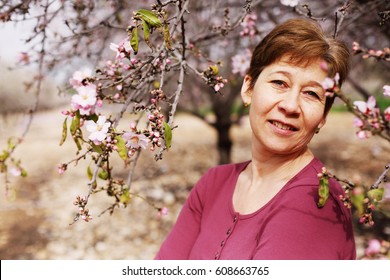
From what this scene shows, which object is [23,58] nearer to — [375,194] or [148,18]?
[148,18]

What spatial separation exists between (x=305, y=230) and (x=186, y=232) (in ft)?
2.02

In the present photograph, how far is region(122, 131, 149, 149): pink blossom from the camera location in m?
1.33

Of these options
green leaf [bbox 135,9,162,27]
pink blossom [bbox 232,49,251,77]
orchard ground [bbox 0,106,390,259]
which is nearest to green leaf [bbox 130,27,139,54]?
green leaf [bbox 135,9,162,27]

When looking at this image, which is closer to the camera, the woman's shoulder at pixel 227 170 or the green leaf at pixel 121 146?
the green leaf at pixel 121 146

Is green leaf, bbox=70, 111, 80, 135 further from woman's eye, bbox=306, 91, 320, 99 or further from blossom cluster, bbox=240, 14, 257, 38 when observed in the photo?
blossom cluster, bbox=240, 14, 257, 38

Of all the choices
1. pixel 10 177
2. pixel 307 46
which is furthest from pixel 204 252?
pixel 10 177

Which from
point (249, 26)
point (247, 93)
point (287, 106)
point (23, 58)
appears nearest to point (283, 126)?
point (287, 106)

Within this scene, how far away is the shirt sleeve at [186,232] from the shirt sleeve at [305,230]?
45cm

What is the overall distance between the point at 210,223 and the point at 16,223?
448 centimetres

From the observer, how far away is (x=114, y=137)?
1.31 meters

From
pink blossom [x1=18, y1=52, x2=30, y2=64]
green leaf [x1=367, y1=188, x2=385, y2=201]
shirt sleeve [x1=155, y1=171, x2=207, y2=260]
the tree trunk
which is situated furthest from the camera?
the tree trunk

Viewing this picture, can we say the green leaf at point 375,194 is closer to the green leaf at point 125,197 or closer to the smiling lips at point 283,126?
the smiling lips at point 283,126

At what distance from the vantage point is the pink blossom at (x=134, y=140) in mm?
1333

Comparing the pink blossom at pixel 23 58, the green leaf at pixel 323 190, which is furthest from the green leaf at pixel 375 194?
the pink blossom at pixel 23 58
